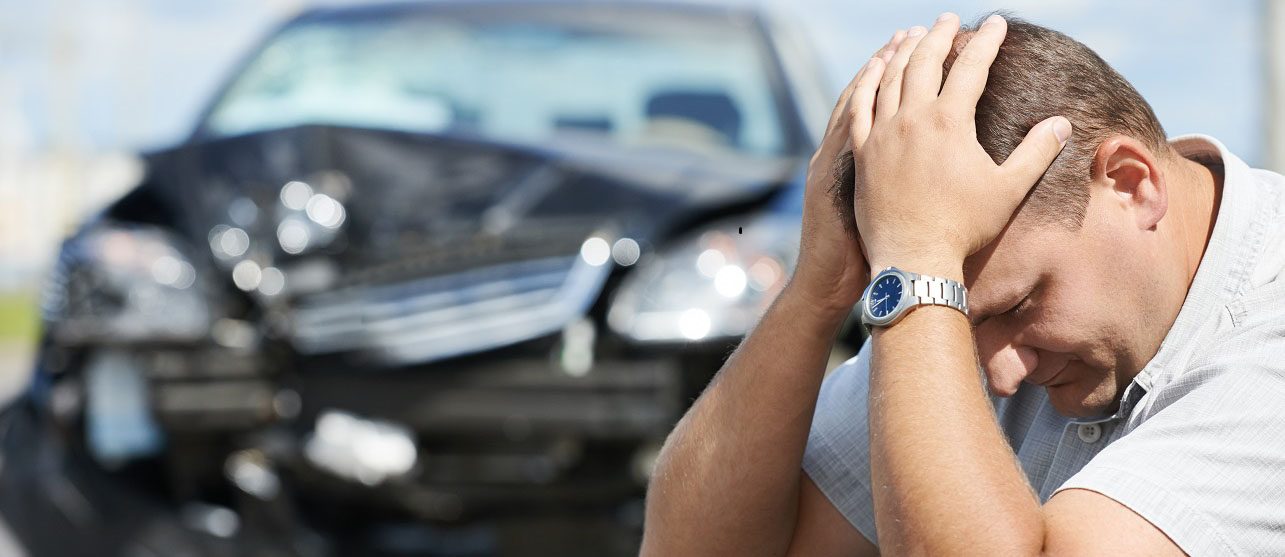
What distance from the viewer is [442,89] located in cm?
355

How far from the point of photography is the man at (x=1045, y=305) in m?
1.27

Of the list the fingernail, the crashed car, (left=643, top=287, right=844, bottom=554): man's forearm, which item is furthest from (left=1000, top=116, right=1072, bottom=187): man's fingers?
the crashed car

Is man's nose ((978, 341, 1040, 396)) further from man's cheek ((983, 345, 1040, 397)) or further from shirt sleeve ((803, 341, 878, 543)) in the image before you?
shirt sleeve ((803, 341, 878, 543))

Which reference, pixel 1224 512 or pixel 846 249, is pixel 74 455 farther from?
pixel 1224 512

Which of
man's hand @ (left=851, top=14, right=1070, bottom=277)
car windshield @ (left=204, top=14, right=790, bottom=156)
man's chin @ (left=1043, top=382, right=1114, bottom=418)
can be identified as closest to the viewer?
man's hand @ (left=851, top=14, right=1070, bottom=277)

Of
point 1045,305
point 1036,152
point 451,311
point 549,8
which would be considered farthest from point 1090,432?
point 549,8

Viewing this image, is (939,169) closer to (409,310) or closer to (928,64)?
(928,64)

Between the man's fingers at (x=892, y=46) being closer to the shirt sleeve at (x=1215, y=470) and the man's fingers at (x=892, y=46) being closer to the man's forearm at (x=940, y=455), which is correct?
the man's forearm at (x=940, y=455)

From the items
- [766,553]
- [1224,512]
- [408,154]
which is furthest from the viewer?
[408,154]

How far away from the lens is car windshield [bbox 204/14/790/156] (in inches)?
135

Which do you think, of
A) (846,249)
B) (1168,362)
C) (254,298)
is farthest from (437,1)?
(1168,362)

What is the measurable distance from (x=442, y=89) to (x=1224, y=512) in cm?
262

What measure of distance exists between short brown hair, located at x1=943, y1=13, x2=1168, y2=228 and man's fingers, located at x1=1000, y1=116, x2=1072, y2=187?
1 cm

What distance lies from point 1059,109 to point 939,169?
13 cm
